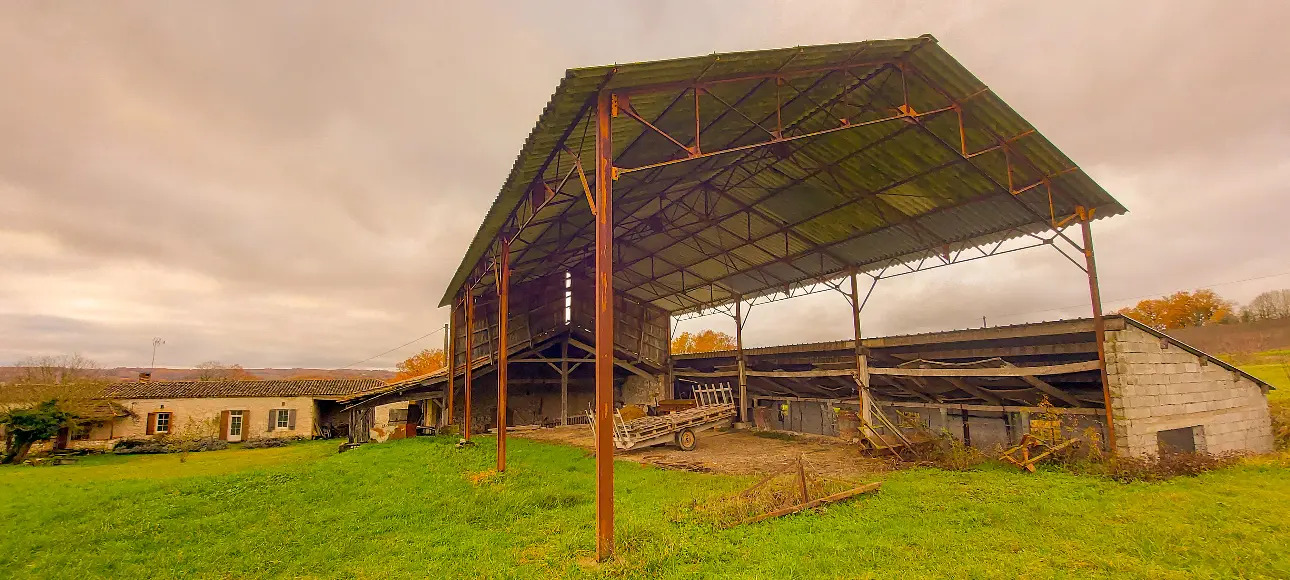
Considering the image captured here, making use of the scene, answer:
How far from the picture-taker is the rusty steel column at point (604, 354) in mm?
6984

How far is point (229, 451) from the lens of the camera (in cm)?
2708

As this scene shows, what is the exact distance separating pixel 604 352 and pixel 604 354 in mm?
29

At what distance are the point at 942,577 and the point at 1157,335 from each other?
10.1 meters

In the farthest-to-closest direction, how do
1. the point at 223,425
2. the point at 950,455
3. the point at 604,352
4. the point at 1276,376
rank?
the point at 223,425
the point at 1276,376
the point at 950,455
the point at 604,352

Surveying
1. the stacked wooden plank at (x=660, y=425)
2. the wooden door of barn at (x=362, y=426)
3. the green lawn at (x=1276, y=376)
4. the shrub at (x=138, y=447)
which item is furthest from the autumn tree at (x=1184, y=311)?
the shrub at (x=138, y=447)

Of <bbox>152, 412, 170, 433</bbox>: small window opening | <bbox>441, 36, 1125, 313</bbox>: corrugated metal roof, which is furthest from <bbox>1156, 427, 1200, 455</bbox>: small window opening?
<bbox>152, 412, 170, 433</bbox>: small window opening

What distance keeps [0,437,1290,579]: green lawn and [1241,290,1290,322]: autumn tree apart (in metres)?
49.2

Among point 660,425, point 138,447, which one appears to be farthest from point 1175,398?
point 138,447

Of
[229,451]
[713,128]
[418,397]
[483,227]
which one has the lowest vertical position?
[229,451]

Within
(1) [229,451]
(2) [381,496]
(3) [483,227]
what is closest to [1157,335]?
(3) [483,227]

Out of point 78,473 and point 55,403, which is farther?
point 55,403

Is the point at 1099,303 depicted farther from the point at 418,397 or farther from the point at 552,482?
the point at 418,397

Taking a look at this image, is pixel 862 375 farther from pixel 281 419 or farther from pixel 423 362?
pixel 423 362

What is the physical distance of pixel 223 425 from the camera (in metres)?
28.9
